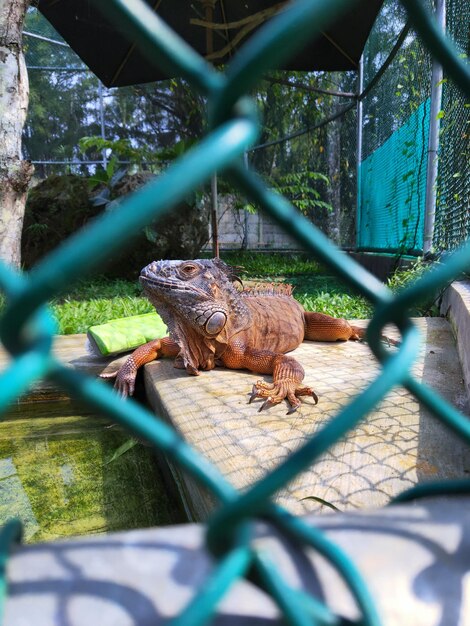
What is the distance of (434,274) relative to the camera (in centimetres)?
41

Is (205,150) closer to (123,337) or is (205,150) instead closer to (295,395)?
(295,395)

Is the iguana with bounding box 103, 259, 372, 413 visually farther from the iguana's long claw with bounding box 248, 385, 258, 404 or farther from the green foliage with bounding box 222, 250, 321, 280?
the green foliage with bounding box 222, 250, 321, 280

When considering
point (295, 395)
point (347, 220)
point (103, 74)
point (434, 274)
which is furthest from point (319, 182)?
point (434, 274)

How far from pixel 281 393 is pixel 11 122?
4264 mm

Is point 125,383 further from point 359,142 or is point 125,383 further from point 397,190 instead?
point 359,142

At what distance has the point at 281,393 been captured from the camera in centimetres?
217

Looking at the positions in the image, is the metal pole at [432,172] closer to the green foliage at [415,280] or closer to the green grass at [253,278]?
the green foliage at [415,280]

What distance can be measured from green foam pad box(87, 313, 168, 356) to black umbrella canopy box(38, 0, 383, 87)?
437 cm

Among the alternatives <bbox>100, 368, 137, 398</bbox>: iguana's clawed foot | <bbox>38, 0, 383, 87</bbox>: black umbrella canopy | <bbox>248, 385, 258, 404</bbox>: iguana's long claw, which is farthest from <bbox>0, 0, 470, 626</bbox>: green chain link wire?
<bbox>38, 0, 383, 87</bbox>: black umbrella canopy

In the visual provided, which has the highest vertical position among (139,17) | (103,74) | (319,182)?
(103,74)

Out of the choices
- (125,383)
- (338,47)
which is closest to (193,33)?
(338,47)

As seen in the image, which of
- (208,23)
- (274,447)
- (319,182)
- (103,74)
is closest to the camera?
(274,447)

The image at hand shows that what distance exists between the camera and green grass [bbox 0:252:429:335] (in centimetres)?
468

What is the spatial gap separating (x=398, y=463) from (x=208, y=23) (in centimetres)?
640
